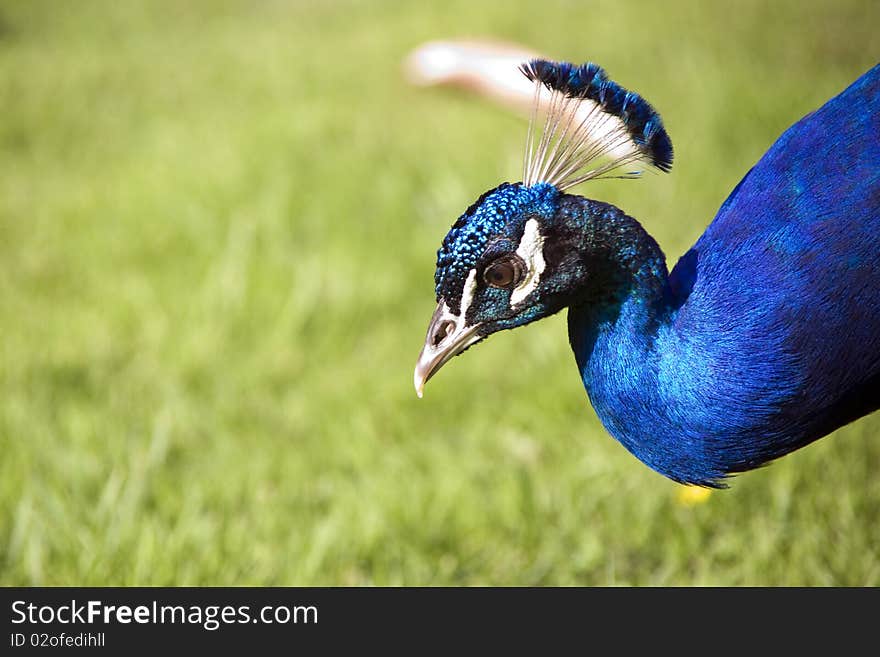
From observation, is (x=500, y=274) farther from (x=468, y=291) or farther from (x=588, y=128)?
(x=588, y=128)

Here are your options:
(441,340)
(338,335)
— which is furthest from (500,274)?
(338,335)

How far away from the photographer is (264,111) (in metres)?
5.04

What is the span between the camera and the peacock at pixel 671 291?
64.6 inches

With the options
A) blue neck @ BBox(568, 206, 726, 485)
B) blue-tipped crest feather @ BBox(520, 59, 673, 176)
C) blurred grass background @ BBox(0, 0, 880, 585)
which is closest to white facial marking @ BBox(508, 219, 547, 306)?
blue neck @ BBox(568, 206, 726, 485)

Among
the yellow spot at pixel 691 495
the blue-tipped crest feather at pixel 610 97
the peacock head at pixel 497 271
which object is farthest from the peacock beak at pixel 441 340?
the yellow spot at pixel 691 495

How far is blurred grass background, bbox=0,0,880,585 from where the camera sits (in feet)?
8.56

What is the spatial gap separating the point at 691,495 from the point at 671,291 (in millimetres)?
1030

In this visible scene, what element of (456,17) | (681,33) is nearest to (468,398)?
(681,33)

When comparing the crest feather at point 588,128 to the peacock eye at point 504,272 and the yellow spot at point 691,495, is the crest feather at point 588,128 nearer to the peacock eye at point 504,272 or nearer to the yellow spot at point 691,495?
the peacock eye at point 504,272

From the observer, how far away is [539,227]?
163 centimetres

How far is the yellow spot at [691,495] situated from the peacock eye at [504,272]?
116 centimetres

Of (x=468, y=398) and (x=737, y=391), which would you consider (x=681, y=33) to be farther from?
(x=737, y=391)

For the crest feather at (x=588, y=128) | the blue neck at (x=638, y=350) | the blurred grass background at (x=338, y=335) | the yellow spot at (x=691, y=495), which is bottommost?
the blue neck at (x=638, y=350)
